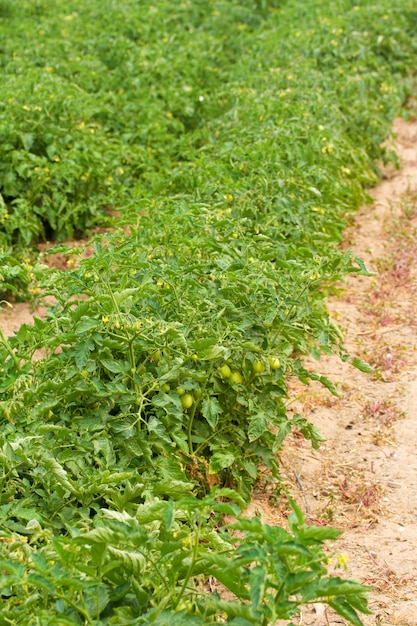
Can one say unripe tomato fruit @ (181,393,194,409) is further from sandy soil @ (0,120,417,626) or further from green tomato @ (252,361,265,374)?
sandy soil @ (0,120,417,626)

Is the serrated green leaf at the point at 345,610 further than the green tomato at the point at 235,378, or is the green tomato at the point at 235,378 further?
the green tomato at the point at 235,378

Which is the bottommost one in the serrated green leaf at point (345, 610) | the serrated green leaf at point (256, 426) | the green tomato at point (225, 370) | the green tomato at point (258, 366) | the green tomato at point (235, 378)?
the serrated green leaf at point (256, 426)

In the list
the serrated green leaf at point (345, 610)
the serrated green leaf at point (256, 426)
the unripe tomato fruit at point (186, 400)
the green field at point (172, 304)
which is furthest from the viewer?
the serrated green leaf at point (256, 426)

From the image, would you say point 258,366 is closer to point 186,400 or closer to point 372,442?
point 186,400

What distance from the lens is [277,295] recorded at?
12.9ft

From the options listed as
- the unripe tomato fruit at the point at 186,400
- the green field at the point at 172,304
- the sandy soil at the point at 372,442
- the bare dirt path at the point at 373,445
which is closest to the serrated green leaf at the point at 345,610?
the green field at the point at 172,304

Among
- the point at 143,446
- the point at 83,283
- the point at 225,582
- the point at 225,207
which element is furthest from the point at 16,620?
the point at 225,207

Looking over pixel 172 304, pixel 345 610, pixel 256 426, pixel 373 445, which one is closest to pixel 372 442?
pixel 373 445

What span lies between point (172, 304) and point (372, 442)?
1.35 metres

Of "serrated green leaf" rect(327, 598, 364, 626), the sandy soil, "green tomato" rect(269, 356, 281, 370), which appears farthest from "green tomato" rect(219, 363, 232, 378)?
"serrated green leaf" rect(327, 598, 364, 626)

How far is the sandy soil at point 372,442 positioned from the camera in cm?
353

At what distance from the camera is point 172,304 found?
12.6 ft

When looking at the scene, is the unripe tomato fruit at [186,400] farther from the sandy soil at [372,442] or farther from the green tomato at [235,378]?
the sandy soil at [372,442]

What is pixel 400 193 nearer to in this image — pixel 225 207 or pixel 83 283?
pixel 225 207
